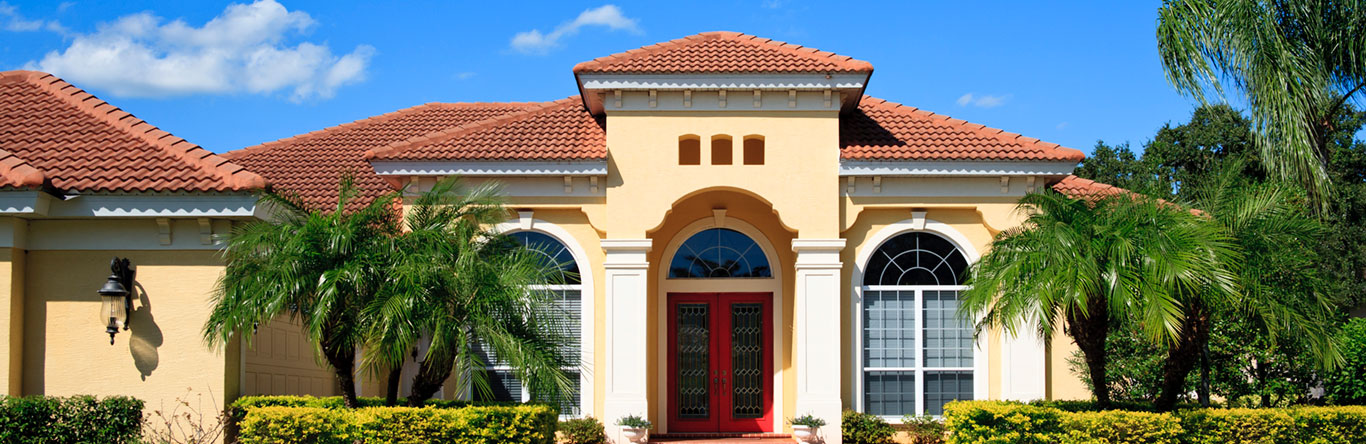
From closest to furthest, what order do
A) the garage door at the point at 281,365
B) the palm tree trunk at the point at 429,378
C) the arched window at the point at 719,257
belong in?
1. the palm tree trunk at the point at 429,378
2. the garage door at the point at 281,365
3. the arched window at the point at 719,257

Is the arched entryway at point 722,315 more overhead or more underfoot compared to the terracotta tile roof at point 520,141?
more underfoot

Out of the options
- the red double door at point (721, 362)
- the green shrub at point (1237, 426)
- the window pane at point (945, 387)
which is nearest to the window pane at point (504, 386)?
the red double door at point (721, 362)

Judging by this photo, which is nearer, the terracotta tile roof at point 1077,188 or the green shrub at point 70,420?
the green shrub at point 70,420

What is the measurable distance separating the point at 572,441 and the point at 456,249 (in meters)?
4.55

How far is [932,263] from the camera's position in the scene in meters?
16.9

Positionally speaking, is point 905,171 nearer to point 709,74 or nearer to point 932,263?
point 932,263

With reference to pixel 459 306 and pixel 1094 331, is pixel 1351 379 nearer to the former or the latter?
pixel 1094 331

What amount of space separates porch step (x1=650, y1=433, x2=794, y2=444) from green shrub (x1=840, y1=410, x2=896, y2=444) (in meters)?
0.95

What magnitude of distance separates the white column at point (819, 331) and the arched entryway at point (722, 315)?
4.13ft

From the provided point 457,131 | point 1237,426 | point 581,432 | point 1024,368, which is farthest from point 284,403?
point 1237,426

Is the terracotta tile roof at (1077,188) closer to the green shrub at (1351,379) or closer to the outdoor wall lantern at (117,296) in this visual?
the green shrub at (1351,379)

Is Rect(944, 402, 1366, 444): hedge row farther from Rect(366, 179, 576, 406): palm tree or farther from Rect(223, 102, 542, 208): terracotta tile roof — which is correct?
Rect(223, 102, 542, 208): terracotta tile roof

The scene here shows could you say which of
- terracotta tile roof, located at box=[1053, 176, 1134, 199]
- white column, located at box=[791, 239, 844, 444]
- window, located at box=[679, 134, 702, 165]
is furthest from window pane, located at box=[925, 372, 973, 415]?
window, located at box=[679, 134, 702, 165]

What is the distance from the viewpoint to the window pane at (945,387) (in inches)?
657
